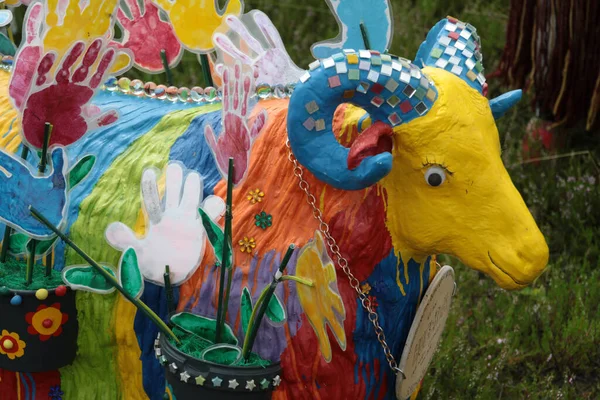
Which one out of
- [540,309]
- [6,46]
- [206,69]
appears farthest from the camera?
[540,309]

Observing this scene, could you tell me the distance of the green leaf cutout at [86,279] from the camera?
2205 millimetres

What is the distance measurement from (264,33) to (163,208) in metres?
0.61

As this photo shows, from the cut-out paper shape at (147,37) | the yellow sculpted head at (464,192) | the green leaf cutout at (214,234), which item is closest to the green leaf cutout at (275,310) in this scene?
the green leaf cutout at (214,234)

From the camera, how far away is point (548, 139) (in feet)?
15.9

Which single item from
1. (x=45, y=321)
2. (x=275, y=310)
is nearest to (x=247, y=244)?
(x=275, y=310)

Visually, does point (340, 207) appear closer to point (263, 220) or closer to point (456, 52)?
point (263, 220)

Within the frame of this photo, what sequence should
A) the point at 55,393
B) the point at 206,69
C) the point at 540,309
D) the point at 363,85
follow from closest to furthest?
the point at 363,85, the point at 55,393, the point at 206,69, the point at 540,309

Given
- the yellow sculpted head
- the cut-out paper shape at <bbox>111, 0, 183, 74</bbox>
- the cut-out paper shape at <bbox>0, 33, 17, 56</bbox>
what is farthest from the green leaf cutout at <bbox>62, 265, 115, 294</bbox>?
the cut-out paper shape at <bbox>0, 33, 17, 56</bbox>

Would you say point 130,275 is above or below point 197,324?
above

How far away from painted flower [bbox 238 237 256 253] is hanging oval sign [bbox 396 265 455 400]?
17.1 inches

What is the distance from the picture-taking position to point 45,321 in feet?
7.54

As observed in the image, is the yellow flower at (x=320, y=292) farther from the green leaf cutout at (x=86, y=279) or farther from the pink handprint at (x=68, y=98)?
the pink handprint at (x=68, y=98)

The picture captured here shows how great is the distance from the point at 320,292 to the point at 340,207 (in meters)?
0.20

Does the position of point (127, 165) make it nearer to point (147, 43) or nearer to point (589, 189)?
point (147, 43)
